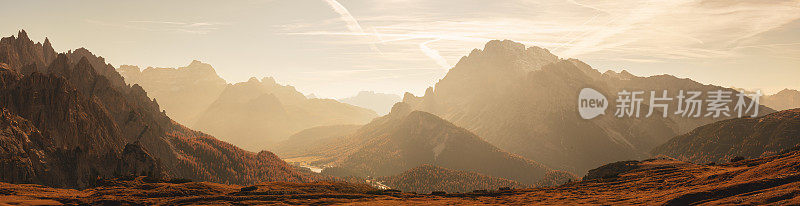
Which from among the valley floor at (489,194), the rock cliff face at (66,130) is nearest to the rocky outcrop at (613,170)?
the valley floor at (489,194)

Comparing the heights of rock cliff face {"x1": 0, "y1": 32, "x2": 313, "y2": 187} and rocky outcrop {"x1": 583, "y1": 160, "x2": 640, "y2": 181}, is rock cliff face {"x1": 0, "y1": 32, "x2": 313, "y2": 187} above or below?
above

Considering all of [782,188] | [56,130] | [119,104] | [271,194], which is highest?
[119,104]

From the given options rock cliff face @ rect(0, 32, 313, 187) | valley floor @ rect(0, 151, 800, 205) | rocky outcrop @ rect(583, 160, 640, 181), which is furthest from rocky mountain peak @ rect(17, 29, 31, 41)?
rocky outcrop @ rect(583, 160, 640, 181)

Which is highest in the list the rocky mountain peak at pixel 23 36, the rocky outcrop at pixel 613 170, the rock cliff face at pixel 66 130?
the rocky mountain peak at pixel 23 36

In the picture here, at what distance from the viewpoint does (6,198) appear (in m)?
44.6

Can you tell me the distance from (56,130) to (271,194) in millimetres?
106716

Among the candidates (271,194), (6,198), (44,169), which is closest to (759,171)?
(271,194)

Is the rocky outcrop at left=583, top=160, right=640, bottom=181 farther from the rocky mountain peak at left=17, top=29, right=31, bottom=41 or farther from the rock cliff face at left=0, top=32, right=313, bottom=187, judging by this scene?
the rocky mountain peak at left=17, top=29, right=31, bottom=41

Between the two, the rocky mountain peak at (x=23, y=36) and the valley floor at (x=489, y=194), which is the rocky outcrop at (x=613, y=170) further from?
the rocky mountain peak at (x=23, y=36)

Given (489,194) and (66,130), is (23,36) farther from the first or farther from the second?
(489,194)

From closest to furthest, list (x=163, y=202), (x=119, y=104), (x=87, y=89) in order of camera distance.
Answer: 1. (x=163, y=202)
2. (x=87, y=89)
3. (x=119, y=104)

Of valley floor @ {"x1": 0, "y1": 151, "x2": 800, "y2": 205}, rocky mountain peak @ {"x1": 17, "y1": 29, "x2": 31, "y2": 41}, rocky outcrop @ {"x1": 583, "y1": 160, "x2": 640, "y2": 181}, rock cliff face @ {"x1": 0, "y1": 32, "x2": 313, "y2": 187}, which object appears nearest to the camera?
valley floor @ {"x1": 0, "y1": 151, "x2": 800, "y2": 205}

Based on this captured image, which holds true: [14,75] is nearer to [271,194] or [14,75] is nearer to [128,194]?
[128,194]

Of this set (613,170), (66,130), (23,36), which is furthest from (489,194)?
(23,36)
